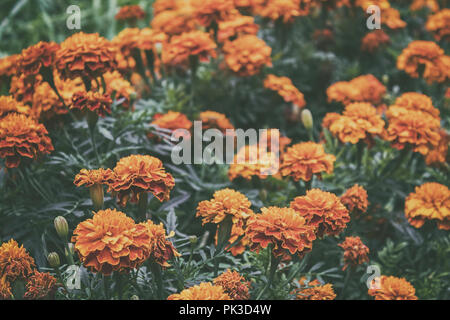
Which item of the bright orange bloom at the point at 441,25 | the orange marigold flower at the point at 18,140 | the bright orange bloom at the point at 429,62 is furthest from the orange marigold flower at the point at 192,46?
the bright orange bloom at the point at 441,25

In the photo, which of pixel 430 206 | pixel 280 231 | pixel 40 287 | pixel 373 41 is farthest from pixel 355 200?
pixel 373 41

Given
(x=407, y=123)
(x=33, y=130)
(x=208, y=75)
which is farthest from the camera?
(x=208, y=75)

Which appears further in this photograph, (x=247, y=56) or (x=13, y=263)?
(x=247, y=56)

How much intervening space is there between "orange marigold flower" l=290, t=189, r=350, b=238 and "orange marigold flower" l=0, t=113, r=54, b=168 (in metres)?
0.88

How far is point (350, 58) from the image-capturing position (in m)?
3.14

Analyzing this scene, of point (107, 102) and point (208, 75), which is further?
point (208, 75)

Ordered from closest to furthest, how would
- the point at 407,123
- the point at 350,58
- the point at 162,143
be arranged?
the point at 407,123, the point at 162,143, the point at 350,58

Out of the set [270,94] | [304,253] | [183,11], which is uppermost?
[183,11]

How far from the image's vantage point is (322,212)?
144 centimetres

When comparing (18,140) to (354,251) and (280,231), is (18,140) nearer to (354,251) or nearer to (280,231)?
(280,231)

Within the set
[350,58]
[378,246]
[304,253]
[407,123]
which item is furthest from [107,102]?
[350,58]

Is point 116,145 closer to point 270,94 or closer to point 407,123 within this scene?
point 270,94

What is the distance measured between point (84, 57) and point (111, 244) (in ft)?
2.64
